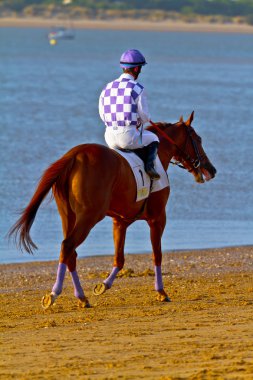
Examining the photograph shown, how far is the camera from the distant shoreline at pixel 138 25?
529 feet

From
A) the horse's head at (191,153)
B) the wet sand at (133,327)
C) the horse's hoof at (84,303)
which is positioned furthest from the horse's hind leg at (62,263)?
the horse's head at (191,153)

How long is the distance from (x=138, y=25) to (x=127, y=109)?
6011 inches

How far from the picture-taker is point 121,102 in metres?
11.1

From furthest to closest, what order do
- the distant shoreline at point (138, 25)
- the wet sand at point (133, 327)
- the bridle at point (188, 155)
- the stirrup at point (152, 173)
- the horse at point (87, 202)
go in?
1. the distant shoreline at point (138, 25)
2. the bridle at point (188, 155)
3. the stirrup at point (152, 173)
4. the horse at point (87, 202)
5. the wet sand at point (133, 327)

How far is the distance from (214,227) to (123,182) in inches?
310

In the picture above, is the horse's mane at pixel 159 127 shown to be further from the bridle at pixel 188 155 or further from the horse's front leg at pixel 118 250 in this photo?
the horse's front leg at pixel 118 250

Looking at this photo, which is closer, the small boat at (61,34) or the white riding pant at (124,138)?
the white riding pant at (124,138)

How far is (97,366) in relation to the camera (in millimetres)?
8258

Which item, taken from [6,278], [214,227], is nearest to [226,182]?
[214,227]

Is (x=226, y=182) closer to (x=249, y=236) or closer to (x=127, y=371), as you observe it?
(x=249, y=236)

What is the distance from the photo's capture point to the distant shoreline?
529ft

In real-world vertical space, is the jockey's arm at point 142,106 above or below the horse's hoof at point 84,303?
above

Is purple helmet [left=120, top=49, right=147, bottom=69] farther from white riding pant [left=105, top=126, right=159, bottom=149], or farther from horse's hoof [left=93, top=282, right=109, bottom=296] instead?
horse's hoof [left=93, top=282, right=109, bottom=296]

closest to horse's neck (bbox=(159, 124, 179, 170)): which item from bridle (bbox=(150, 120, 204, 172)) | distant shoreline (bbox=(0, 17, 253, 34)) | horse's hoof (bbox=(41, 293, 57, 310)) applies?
bridle (bbox=(150, 120, 204, 172))
